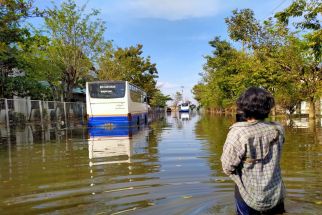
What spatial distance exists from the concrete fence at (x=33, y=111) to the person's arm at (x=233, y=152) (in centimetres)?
2472

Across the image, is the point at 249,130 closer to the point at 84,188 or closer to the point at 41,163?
the point at 84,188

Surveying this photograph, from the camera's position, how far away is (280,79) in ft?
96.6

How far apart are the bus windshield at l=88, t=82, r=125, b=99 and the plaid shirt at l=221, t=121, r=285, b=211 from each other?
22504 mm

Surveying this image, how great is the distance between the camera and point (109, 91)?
1021 inches

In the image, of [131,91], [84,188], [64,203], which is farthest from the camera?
[131,91]

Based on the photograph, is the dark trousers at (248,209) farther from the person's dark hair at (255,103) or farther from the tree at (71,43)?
the tree at (71,43)

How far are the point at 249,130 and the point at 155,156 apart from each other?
24.9 feet

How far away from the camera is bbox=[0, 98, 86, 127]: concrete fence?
26.6m

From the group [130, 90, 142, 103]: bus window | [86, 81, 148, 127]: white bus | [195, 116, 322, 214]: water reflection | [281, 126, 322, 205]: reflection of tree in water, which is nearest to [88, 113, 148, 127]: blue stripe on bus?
[86, 81, 148, 127]: white bus

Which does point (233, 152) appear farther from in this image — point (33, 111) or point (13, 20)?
point (33, 111)

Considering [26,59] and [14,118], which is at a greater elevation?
[26,59]

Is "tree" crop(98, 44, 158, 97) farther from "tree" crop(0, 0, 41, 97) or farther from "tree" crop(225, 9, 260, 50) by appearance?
"tree" crop(0, 0, 41, 97)

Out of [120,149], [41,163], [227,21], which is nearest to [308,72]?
[227,21]

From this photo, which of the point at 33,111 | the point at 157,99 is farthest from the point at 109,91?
the point at 157,99
